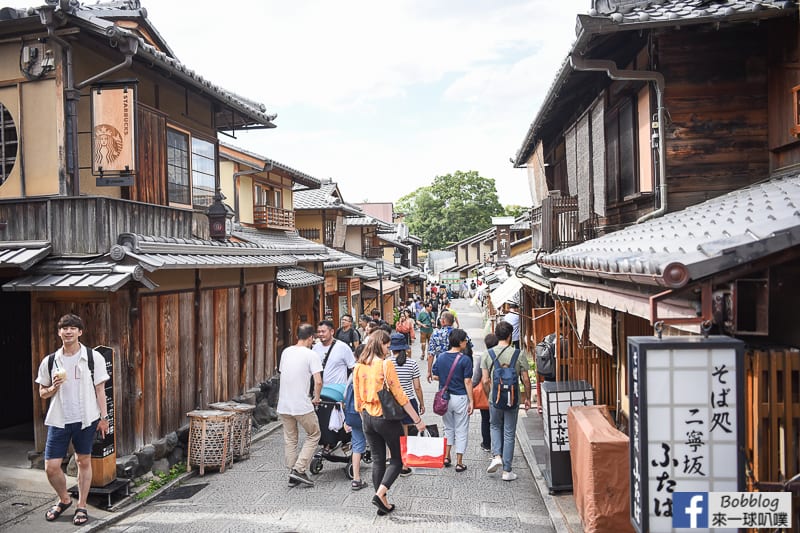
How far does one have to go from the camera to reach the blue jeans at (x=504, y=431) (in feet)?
30.4

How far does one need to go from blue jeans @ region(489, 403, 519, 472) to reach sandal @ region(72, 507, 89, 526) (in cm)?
545

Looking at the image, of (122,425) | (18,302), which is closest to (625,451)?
(122,425)

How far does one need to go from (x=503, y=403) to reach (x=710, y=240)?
4.85 metres

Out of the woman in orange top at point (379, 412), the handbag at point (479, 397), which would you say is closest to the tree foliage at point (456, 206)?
the handbag at point (479, 397)

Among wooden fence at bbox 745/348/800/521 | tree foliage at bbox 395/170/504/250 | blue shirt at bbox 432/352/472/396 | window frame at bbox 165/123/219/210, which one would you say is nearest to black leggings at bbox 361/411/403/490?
blue shirt at bbox 432/352/472/396

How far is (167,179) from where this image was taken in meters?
11.5

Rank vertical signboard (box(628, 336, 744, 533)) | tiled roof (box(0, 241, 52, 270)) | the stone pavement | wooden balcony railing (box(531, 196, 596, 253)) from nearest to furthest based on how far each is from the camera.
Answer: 1. vertical signboard (box(628, 336, 744, 533))
2. the stone pavement
3. tiled roof (box(0, 241, 52, 270))
4. wooden balcony railing (box(531, 196, 596, 253))

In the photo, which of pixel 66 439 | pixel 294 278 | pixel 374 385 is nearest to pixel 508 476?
pixel 374 385

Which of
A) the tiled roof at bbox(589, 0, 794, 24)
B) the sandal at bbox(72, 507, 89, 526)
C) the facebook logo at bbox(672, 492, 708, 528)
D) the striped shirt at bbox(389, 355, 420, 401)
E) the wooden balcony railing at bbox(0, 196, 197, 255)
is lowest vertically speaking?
the sandal at bbox(72, 507, 89, 526)

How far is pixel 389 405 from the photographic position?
7.67 metres

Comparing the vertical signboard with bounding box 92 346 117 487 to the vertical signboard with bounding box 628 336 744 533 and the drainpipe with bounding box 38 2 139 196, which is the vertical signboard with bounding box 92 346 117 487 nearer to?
the drainpipe with bounding box 38 2 139 196

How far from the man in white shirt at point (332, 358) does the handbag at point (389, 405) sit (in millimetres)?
2202

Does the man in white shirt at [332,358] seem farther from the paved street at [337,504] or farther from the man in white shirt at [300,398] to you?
the paved street at [337,504]

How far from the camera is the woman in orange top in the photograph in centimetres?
772
